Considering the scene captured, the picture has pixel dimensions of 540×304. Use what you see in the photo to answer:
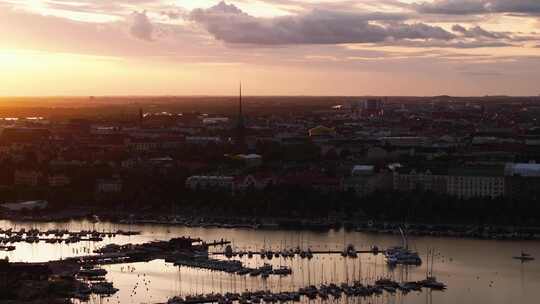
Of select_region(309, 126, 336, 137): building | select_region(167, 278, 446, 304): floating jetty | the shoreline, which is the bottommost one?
select_region(309, 126, 336, 137): building

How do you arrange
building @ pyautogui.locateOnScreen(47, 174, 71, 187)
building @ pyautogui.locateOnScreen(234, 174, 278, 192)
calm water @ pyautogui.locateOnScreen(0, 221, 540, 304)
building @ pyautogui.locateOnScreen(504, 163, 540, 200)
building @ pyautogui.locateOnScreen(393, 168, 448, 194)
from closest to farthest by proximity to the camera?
calm water @ pyautogui.locateOnScreen(0, 221, 540, 304) < building @ pyautogui.locateOnScreen(504, 163, 540, 200) < building @ pyautogui.locateOnScreen(393, 168, 448, 194) < building @ pyautogui.locateOnScreen(234, 174, 278, 192) < building @ pyautogui.locateOnScreen(47, 174, 71, 187)

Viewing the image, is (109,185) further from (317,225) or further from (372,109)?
(372,109)

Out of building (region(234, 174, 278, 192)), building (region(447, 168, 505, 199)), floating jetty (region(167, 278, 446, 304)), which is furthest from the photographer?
building (region(234, 174, 278, 192))

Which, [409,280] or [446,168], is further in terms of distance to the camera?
[446,168]

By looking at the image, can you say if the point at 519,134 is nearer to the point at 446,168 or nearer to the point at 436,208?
the point at 446,168

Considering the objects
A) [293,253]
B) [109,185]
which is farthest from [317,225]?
[109,185]

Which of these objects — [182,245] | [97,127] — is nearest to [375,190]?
[182,245]

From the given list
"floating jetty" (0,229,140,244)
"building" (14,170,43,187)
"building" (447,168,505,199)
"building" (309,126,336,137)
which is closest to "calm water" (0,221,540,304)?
"floating jetty" (0,229,140,244)

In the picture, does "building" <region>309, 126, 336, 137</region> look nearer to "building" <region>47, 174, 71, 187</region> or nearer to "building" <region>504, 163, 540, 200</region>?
"building" <region>47, 174, 71, 187</region>
